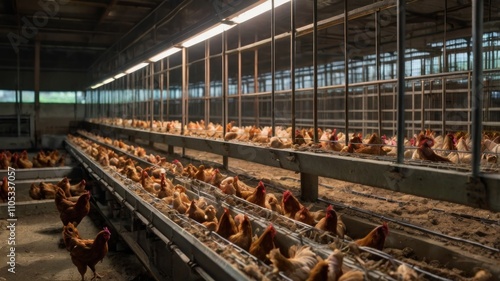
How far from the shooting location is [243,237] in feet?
8.30

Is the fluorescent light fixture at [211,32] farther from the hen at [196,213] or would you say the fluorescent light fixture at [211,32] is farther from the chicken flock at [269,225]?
the hen at [196,213]

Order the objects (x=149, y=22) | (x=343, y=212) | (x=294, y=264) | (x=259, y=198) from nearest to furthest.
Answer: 1. (x=294, y=264)
2. (x=259, y=198)
3. (x=343, y=212)
4. (x=149, y=22)

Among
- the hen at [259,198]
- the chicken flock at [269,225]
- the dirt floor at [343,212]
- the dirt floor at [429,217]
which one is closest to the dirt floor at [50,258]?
the dirt floor at [343,212]

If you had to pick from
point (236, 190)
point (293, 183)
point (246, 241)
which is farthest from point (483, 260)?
point (293, 183)

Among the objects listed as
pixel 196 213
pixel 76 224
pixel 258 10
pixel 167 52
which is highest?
pixel 167 52

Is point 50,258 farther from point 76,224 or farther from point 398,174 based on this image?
point 398,174

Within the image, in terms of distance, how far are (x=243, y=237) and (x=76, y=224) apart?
322cm

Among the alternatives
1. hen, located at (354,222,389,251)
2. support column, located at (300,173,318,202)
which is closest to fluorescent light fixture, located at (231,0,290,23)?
support column, located at (300,173,318,202)

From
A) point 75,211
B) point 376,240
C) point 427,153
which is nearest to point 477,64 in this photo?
point 427,153

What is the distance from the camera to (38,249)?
4652 millimetres

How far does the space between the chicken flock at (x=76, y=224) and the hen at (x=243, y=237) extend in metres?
1.71

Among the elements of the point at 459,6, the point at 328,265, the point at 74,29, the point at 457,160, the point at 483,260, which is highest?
the point at 74,29

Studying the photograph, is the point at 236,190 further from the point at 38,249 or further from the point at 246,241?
the point at 38,249

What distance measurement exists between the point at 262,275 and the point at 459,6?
7.69m
